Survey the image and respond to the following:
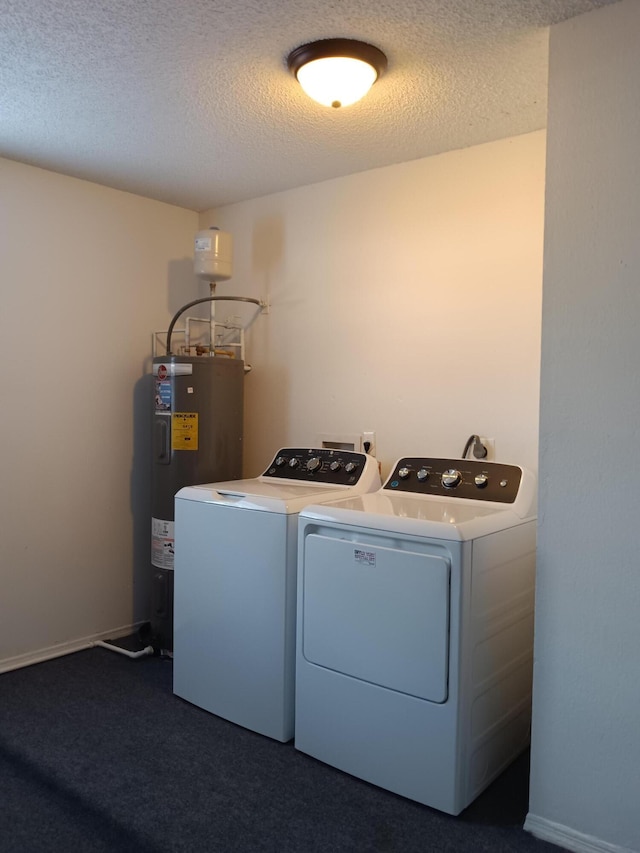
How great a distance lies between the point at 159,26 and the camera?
1.85 m

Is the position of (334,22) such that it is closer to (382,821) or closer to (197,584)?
(197,584)

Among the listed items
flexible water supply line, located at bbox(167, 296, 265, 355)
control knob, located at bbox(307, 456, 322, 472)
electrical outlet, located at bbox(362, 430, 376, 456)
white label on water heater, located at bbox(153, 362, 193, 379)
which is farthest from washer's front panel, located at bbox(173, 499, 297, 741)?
flexible water supply line, located at bbox(167, 296, 265, 355)

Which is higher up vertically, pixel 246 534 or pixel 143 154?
pixel 143 154

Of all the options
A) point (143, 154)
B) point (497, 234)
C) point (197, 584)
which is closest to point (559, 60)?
point (497, 234)

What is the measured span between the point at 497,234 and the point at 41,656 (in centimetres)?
278

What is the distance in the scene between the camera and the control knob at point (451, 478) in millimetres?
2525

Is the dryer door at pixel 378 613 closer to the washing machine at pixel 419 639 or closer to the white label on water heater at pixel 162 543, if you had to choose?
the washing machine at pixel 419 639

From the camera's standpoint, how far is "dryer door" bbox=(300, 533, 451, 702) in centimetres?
195

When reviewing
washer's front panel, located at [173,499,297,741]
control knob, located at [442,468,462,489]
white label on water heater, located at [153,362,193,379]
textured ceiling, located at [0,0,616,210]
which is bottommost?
washer's front panel, located at [173,499,297,741]

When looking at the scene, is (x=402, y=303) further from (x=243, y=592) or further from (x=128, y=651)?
(x=128, y=651)

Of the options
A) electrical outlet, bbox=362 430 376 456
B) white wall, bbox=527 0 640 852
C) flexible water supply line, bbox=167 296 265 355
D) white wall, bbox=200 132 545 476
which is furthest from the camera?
flexible water supply line, bbox=167 296 265 355

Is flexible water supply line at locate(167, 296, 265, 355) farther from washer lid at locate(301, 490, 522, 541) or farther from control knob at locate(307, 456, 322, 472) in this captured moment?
washer lid at locate(301, 490, 522, 541)

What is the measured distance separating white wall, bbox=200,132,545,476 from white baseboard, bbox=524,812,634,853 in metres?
1.24

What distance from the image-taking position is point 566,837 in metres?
1.82
